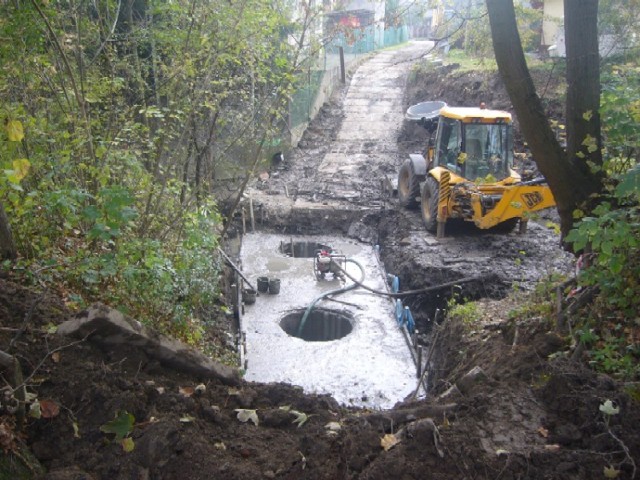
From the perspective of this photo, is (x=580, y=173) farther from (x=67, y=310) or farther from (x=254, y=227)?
(x=254, y=227)

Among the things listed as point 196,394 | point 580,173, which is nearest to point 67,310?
point 196,394

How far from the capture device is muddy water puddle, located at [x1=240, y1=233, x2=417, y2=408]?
9.30m

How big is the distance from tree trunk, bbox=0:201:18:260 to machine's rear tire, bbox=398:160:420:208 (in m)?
10.4

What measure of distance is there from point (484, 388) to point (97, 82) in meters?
5.93

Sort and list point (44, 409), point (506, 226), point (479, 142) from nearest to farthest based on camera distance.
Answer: point (44, 409) → point (479, 142) → point (506, 226)

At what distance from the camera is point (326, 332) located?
1195 cm

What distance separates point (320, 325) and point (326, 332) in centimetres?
19

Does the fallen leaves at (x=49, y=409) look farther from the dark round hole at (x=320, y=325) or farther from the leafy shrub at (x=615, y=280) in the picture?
the dark round hole at (x=320, y=325)

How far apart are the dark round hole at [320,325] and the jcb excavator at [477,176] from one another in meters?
2.91

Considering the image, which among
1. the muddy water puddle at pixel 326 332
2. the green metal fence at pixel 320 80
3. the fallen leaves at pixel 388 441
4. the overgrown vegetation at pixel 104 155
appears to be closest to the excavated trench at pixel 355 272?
the muddy water puddle at pixel 326 332

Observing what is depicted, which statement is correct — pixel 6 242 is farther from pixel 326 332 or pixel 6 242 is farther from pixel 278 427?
pixel 326 332

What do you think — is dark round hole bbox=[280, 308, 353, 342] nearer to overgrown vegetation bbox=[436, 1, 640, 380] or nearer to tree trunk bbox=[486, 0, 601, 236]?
overgrown vegetation bbox=[436, 1, 640, 380]

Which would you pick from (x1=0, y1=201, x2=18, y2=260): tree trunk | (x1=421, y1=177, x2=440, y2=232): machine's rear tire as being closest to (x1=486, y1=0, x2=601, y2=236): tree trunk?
(x1=0, y1=201, x2=18, y2=260): tree trunk

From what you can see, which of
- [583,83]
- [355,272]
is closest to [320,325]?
[355,272]
